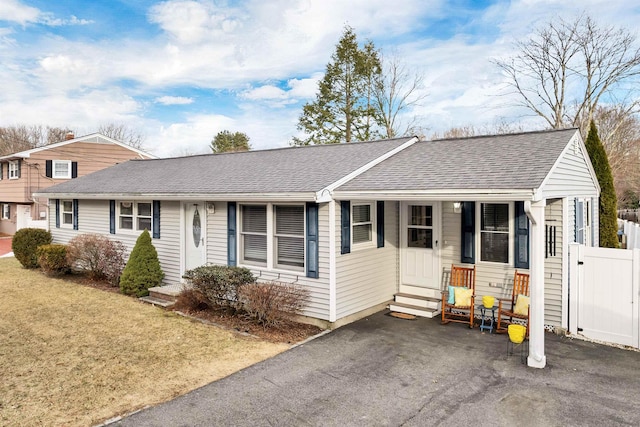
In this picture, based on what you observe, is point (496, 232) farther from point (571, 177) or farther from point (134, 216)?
point (134, 216)

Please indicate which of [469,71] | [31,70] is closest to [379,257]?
[469,71]

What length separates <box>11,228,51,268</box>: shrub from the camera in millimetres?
13414

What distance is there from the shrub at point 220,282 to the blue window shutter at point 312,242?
48.4 inches

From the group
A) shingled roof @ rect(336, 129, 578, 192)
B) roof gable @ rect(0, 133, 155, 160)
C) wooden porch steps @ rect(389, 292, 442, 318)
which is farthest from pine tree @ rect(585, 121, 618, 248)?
roof gable @ rect(0, 133, 155, 160)

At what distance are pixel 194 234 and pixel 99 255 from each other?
132 inches

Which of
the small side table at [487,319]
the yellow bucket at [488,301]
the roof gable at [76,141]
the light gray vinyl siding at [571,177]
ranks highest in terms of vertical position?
the roof gable at [76,141]

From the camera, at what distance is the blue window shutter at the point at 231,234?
8797 millimetres

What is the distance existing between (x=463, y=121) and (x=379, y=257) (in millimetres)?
24302

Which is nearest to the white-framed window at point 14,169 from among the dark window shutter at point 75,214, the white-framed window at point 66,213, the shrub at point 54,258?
the white-framed window at point 66,213

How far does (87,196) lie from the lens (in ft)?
39.8

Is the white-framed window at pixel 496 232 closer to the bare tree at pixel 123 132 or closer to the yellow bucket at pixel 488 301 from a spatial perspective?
the yellow bucket at pixel 488 301

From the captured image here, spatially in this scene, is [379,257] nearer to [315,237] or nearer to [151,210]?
[315,237]

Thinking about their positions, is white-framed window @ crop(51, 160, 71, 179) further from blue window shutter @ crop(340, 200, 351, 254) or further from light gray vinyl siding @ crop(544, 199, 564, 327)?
light gray vinyl siding @ crop(544, 199, 564, 327)

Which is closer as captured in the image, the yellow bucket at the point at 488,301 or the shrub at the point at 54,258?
the yellow bucket at the point at 488,301
